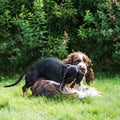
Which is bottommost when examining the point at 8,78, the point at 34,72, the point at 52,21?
the point at 8,78

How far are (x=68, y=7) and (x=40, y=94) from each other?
3659 mm

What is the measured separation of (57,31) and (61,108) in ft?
14.3

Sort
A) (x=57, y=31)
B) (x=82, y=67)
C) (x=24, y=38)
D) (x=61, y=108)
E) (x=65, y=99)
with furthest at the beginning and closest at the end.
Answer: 1. (x=57, y=31)
2. (x=24, y=38)
3. (x=82, y=67)
4. (x=65, y=99)
5. (x=61, y=108)

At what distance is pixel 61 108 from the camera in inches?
217

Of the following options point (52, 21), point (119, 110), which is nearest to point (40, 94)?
point (119, 110)

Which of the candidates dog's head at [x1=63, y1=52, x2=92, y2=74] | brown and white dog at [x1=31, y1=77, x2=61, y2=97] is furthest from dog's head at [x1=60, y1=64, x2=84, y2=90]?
dog's head at [x1=63, y1=52, x2=92, y2=74]

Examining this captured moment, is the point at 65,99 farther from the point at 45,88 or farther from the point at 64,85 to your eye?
the point at 45,88

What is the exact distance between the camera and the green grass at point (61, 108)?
5.18 metres

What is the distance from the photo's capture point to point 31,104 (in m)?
5.86

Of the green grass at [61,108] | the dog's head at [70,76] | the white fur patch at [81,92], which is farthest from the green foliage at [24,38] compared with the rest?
the dog's head at [70,76]

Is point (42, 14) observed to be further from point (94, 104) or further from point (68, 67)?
point (94, 104)

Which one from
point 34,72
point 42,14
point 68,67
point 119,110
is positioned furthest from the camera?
A: point 42,14

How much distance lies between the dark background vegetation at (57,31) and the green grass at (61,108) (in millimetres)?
2661

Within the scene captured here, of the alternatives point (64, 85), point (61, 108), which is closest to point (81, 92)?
point (64, 85)
